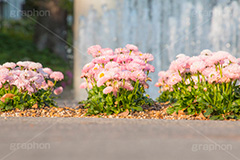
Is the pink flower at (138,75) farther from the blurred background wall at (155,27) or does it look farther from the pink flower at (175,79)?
the blurred background wall at (155,27)

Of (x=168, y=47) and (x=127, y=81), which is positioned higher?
(x=168, y=47)

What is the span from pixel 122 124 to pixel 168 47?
5502mm

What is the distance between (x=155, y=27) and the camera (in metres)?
9.04

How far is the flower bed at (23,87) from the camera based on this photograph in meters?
4.80

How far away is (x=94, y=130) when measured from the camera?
352 centimetres

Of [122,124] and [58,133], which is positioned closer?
[58,133]

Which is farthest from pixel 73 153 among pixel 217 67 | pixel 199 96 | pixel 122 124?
pixel 217 67

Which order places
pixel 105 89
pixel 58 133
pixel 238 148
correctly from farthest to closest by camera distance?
pixel 105 89
pixel 58 133
pixel 238 148

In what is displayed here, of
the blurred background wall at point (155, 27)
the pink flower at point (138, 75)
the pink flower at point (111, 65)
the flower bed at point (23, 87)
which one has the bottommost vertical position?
the flower bed at point (23, 87)

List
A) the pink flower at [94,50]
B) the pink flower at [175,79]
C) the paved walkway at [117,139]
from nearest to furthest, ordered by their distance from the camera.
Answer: the paved walkway at [117,139] → the pink flower at [175,79] → the pink flower at [94,50]

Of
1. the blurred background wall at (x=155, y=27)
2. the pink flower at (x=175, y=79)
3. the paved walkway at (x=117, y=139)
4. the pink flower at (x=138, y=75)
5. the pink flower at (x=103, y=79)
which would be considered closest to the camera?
the paved walkway at (x=117, y=139)

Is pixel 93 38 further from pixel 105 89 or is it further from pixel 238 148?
pixel 238 148

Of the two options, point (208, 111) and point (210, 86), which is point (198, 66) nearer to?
point (210, 86)

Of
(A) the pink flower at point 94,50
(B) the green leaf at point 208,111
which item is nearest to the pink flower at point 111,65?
(A) the pink flower at point 94,50
